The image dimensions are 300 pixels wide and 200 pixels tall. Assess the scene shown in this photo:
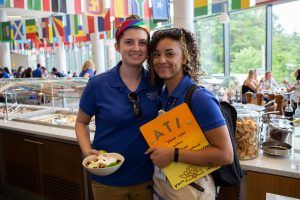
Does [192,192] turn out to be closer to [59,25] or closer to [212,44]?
[59,25]

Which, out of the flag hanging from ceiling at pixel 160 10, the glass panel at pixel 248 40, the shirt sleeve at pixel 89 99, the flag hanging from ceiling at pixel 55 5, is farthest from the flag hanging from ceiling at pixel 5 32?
the shirt sleeve at pixel 89 99

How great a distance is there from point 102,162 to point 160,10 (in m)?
4.40

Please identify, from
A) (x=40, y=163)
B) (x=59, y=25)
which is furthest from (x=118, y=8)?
(x=59, y=25)

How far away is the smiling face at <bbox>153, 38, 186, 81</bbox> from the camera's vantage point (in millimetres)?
1275

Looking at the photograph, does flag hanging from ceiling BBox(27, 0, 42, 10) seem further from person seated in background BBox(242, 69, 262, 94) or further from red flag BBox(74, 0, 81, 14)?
person seated in background BBox(242, 69, 262, 94)

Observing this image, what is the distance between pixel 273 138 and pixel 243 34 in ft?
22.4

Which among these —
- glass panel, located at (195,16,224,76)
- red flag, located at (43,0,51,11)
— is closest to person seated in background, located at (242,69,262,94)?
glass panel, located at (195,16,224,76)

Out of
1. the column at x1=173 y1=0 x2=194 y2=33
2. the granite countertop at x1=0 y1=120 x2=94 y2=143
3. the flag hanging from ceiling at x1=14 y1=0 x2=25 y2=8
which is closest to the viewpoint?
the granite countertop at x1=0 y1=120 x2=94 y2=143

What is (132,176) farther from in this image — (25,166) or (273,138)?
(25,166)

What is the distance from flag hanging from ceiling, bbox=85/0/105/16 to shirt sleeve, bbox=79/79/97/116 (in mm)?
3582

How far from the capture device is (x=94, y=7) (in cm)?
490

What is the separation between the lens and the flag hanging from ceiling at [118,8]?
5082mm

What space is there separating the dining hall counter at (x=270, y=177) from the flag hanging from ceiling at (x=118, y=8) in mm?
4064

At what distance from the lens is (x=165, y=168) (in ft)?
4.12
